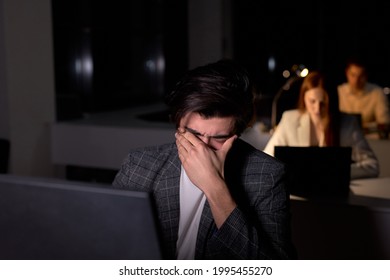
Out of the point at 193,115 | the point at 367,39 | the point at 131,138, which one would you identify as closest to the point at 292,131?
the point at 131,138

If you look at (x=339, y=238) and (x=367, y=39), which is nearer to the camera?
(x=339, y=238)

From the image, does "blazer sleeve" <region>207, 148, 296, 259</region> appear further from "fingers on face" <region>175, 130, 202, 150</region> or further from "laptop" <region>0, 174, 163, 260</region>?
"laptop" <region>0, 174, 163, 260</region>

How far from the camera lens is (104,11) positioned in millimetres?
6375

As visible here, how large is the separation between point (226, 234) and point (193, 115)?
323mm

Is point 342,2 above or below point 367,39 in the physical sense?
above

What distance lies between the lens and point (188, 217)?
1541 mm

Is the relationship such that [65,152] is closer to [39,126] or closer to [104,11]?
[39,126]

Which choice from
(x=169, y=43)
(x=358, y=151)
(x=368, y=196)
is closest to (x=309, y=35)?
(x=169, y=43)

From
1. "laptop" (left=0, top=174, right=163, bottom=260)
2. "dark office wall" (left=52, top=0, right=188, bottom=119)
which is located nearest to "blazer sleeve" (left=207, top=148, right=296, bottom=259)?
"laptop" (left=0, top=174, right=163, bottom=260)

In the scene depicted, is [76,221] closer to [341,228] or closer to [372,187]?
[341,228]

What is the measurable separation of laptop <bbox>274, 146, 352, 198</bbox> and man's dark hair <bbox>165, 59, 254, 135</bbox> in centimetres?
96

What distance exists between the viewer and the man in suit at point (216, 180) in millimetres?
1371

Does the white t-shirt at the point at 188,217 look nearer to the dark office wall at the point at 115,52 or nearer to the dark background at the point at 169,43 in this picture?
the dark background at the point at 169,43

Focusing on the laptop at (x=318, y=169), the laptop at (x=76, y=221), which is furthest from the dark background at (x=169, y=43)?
the laptop at (x=76, y=221)
